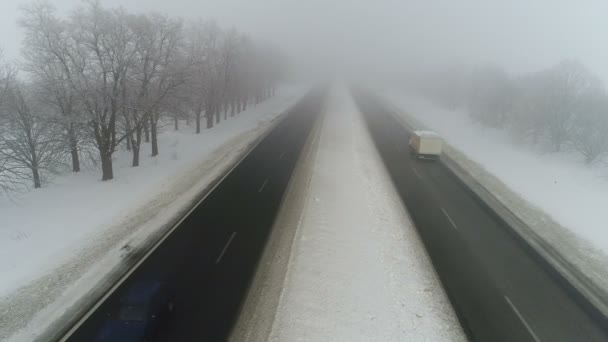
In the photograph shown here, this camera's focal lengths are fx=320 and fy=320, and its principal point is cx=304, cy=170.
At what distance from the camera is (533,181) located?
80.1 ft

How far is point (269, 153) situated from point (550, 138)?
93.4 ft

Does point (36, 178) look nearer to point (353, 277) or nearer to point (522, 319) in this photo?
point (353, 277)

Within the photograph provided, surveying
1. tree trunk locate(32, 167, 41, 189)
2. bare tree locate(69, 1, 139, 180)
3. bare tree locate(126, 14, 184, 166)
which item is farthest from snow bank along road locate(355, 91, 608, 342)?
tree trunk locate(32, 167, 41, 189)

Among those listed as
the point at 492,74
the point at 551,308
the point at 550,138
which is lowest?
the point at 551,308

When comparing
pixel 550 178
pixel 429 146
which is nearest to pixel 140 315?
pixel 429 146

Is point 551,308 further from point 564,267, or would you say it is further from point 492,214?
point 492,214

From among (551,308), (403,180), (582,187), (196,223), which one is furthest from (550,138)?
(196,223)

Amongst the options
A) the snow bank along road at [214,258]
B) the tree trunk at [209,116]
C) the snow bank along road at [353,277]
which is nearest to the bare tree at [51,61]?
the snow bank along road at [214,258]

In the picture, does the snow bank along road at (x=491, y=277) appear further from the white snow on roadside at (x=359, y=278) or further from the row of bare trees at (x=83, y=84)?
the row of bare trees at (x=83, y=84)

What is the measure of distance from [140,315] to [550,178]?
95.5ft

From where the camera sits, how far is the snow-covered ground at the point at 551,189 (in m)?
15.6

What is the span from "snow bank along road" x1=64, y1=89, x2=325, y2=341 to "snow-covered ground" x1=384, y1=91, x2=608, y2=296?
14593 mm

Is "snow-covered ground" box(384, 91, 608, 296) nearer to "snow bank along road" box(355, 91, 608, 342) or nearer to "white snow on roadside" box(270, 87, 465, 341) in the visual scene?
"snow bank along road" box(355, 91, 608, 342)

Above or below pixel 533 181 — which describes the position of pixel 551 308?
below
